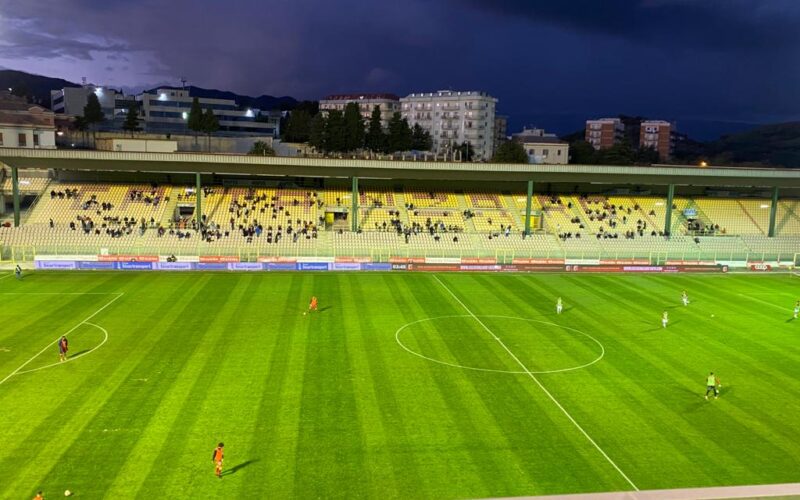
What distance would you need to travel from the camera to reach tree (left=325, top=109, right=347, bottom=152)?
82.9 m

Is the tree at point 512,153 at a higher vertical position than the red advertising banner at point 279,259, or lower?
higher

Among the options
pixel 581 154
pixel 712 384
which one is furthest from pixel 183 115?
pixel 712 384

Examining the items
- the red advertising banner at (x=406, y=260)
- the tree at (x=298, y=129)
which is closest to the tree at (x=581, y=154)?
the tree at (x=298, y=129)

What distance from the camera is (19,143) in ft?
217

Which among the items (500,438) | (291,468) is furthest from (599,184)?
(291,468)

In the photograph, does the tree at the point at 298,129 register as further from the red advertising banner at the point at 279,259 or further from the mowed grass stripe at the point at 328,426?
the mowed grass stripe at the point at 328,426

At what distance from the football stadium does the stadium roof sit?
275mm

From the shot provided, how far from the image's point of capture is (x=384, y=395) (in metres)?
23.4

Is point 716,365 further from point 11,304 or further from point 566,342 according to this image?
point 11,304

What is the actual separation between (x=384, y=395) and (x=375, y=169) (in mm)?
39394

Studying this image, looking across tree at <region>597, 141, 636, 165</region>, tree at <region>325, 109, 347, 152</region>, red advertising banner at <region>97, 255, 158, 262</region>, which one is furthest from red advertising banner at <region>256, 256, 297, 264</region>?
tree at <region>597, 141, 636, 165</region>

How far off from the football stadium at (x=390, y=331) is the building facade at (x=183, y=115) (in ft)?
251

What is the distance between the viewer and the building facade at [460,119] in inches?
6004

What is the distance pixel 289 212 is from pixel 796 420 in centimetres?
4928
